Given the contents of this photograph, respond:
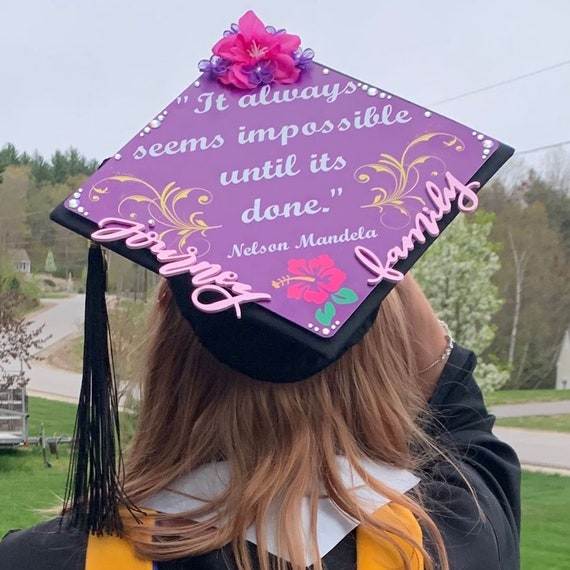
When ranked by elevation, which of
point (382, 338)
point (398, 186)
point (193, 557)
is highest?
point (398, 186)

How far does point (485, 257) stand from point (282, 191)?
7.68m

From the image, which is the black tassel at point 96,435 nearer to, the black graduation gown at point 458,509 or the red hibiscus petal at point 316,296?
the black graduation gown at point 458,509

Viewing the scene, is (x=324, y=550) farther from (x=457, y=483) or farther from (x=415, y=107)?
(x=415, y=107)

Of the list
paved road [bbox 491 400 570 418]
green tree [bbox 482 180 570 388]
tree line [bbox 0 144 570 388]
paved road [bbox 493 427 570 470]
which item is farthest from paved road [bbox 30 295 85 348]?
green tree [bbox 482 180 570 388]

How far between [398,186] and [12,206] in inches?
289

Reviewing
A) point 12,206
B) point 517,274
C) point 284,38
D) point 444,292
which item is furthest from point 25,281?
point 517,274

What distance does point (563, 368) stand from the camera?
50.5 ft

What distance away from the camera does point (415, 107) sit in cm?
114

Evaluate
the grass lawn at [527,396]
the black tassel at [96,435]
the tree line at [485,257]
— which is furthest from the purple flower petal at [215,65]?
the grass lawn at [527,396]

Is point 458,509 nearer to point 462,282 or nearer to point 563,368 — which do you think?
point 462,282

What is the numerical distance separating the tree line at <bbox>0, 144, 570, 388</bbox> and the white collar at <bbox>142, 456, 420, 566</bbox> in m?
1.73

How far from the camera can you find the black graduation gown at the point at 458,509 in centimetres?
90

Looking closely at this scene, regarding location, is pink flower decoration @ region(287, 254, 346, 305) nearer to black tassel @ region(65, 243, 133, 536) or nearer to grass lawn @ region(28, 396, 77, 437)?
black tassel @ region(65, 243, 133, 536)

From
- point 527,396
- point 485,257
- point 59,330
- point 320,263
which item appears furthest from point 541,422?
point 320,263
